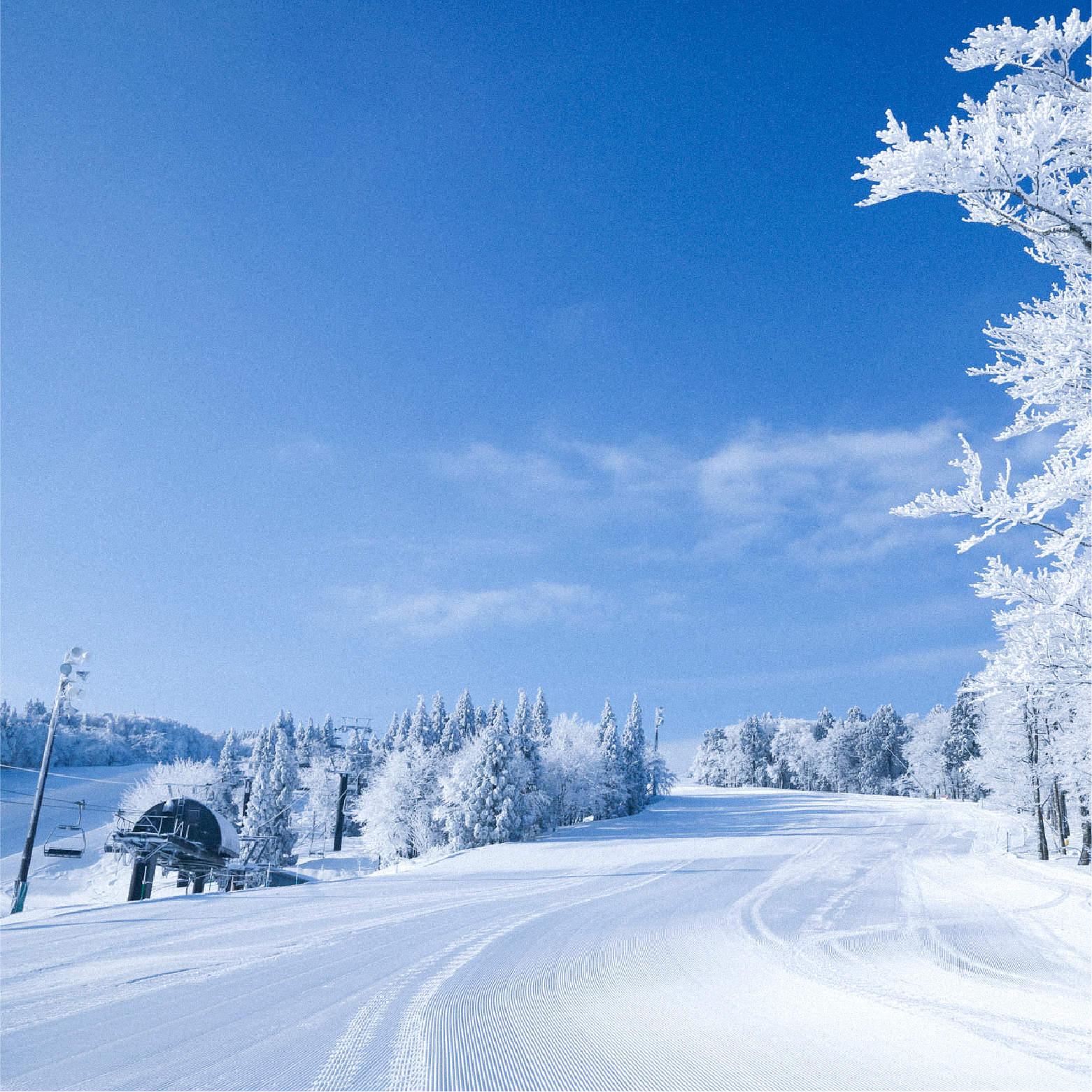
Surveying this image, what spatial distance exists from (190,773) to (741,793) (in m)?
73.2

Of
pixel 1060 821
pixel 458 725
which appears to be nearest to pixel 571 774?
pixel 1060 821

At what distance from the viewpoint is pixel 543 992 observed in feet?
23.1

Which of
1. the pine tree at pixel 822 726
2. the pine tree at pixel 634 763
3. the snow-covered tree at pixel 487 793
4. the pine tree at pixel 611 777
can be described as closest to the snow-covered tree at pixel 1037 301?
the snow-covered tree at pixel 487 793

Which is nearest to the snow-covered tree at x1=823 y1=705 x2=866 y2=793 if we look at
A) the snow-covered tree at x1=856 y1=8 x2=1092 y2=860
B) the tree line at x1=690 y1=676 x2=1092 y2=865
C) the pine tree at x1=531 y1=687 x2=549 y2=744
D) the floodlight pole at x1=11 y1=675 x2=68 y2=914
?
the tree line at x1=690 y1=676 x2=1092 y2=865

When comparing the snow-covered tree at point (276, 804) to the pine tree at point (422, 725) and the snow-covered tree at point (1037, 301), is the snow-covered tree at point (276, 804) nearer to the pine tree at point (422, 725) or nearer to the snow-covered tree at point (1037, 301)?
the pine tree at point (422, 725)

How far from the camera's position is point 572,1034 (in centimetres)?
557

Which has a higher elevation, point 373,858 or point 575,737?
point 575,737

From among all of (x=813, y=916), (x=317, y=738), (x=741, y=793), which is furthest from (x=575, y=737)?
(x=317, y=738)

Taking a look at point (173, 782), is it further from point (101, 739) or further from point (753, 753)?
point (753, 753)

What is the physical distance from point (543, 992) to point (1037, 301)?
9072mm

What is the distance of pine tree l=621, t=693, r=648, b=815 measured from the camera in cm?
7850

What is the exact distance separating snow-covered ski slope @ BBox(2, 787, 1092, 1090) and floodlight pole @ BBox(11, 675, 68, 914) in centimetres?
511

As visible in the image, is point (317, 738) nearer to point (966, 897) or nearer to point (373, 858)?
point (373, 858)

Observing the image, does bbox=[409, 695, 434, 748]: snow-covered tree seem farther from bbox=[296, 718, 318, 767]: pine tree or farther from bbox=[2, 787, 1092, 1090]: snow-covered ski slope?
bbox=[2, 787, 1092, 1090]: snow-covered ski slope
